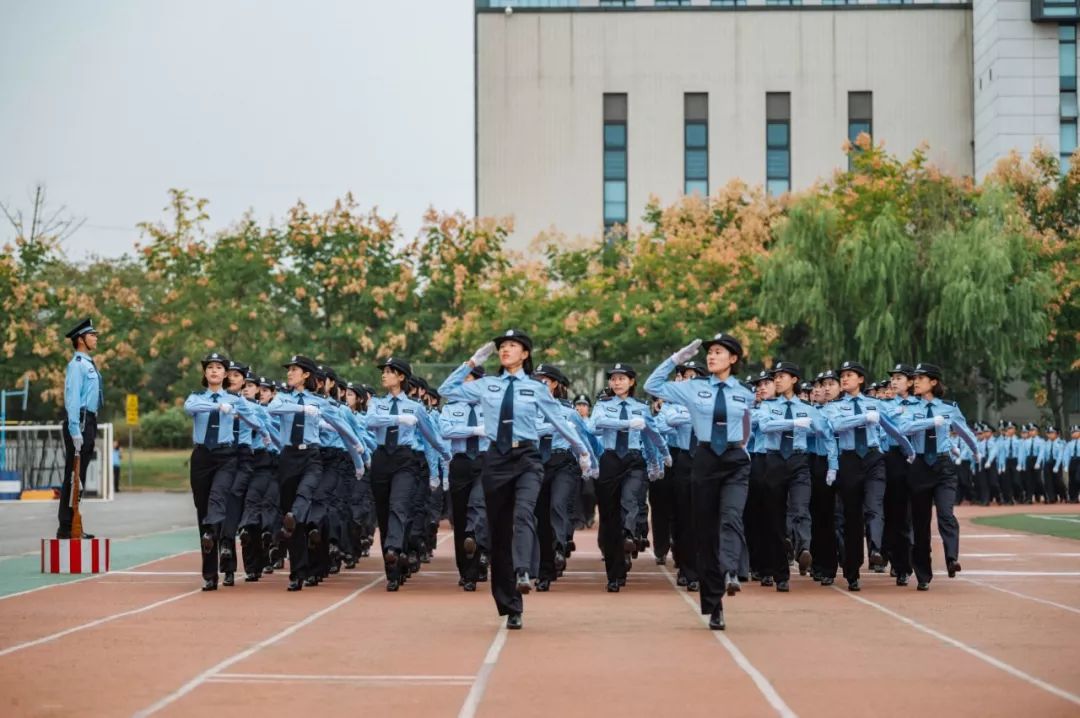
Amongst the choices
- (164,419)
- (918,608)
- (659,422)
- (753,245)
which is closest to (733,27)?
(753,245)

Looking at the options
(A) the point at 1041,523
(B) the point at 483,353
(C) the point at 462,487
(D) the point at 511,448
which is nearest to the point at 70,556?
(C) the point at 462,487

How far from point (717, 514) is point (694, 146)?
5895 cm

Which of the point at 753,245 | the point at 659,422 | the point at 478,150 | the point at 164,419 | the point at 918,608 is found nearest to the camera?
the point at 918,608

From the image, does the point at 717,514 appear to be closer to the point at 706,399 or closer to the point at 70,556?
the point at 706,399

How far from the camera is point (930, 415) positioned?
18219 mm

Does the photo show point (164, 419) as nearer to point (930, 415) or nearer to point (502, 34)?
point (502, 34)

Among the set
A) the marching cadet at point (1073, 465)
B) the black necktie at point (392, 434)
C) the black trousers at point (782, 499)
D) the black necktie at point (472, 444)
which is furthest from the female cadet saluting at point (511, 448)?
the marching cadet at point (1073, 465)

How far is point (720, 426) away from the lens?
13.7 meters

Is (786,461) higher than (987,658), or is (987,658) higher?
(786,461)

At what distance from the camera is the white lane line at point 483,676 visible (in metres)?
9.23

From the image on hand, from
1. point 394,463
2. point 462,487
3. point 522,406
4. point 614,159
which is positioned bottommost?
point 462,487

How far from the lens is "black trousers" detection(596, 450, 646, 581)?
59.3ft

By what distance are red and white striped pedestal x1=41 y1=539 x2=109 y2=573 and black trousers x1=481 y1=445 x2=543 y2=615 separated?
6.95 meters

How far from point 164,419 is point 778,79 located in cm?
3487
